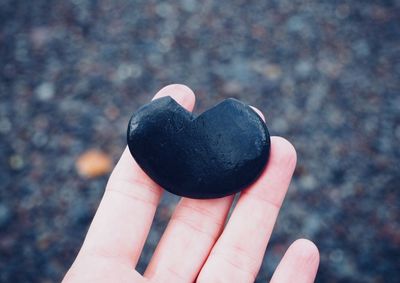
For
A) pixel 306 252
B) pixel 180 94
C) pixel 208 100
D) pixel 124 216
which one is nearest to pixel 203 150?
pixel 180 94

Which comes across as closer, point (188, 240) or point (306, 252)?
point (306, 252)

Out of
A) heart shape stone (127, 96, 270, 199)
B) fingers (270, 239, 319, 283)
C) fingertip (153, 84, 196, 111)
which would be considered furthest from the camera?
fingertip (153, 84, 196, 111)

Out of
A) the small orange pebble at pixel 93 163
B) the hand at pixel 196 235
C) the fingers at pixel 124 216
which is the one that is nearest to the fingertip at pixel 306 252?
the hand at pixel 196 235

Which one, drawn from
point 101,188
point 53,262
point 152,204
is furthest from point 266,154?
point 53,262

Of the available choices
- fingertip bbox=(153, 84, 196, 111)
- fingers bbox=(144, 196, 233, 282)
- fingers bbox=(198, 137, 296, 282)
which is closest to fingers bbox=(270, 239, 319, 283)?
fingers bbox=(198, 137, 296, 282)

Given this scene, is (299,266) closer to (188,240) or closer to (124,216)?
(188,240)

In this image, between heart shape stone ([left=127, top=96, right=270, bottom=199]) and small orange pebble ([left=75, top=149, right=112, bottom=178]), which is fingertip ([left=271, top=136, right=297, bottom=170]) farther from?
small orange pebble ([left=75, top=149, right=112, bottom=178])

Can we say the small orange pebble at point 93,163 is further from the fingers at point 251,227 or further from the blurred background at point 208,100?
the fingers at point 251,227
